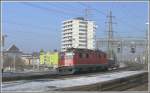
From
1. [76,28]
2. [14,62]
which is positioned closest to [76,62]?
[14,62]

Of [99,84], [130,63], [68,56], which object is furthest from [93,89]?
[130,63]

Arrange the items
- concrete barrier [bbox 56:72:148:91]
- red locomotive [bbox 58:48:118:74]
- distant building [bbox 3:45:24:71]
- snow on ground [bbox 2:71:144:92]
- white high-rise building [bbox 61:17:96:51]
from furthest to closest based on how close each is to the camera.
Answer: red locomotive [bbox 58:48:118:74]
distant building [bbox 3:45:24:71]
concrete barrier [bbox 56:72:148:91]
white high-rise building [bbox 61:17:96:51]
snow on ground [bbox 2:71:144:92]

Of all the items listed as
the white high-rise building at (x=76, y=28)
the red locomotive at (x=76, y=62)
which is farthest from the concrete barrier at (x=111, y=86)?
the red locomotive at (x=76, y=62)

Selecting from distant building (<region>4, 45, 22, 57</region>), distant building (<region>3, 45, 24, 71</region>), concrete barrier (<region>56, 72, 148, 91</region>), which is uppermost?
distant building (<region>4, 45, 22, 57</region>)

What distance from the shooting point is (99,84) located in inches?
561

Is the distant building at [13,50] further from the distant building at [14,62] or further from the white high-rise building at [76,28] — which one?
the white high-rise building at [76,28]

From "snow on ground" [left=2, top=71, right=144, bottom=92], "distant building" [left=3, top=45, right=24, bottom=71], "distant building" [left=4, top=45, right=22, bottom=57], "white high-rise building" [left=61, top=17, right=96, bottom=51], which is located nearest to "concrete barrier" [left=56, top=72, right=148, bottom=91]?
"snow on ground" [left=2, top=71, right=144, bottom=92]

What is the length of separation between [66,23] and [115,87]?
391 centimetres

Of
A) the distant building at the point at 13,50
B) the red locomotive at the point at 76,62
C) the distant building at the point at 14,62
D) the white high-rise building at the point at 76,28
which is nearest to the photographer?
the white high-rise building at the point at 76,28

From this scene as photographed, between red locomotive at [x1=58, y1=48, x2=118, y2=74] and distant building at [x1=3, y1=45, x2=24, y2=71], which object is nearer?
distant building at [x1=3, y1=45, x2=24, y2=71]

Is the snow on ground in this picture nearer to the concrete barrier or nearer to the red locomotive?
the concrete barrier

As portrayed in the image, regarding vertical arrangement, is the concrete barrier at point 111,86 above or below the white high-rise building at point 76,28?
below

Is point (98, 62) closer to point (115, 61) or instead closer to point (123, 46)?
Result: point (123, 46)

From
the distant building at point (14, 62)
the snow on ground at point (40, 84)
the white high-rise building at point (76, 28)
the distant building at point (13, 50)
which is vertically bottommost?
the snow on ground at point (40, 84)
